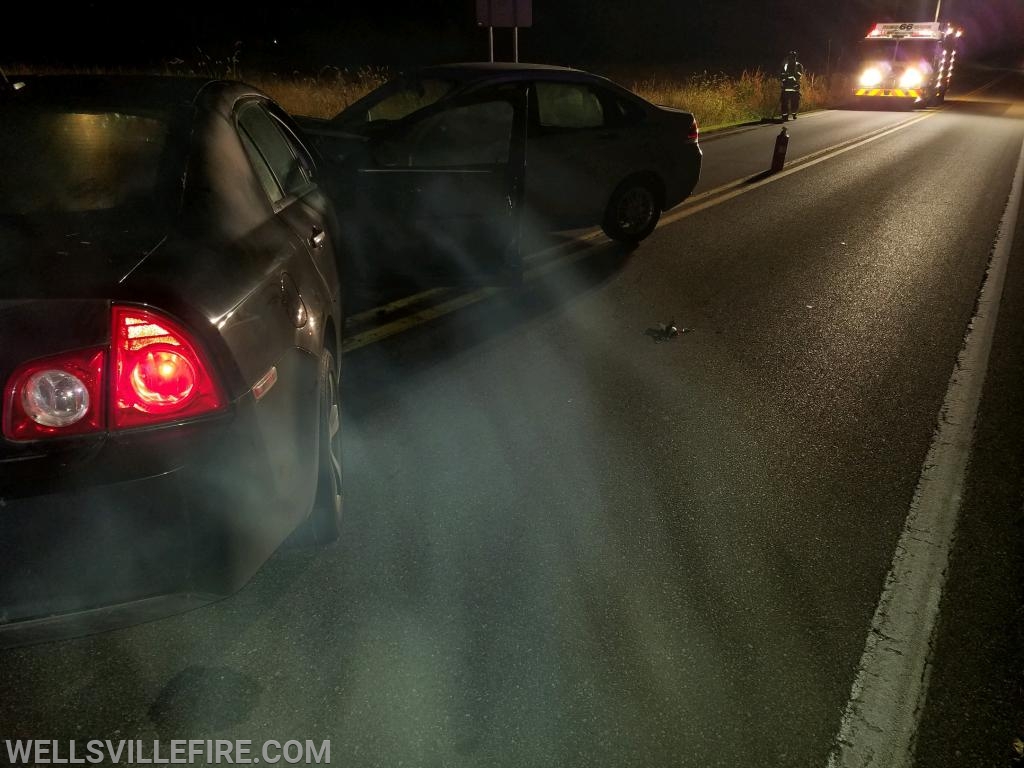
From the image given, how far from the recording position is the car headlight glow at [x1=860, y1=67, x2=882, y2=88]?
26250 millimetres

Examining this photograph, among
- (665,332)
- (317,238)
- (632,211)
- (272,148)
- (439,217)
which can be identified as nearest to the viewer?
(317,238)

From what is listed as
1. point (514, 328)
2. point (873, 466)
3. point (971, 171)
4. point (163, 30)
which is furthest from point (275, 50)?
point (873, 466)

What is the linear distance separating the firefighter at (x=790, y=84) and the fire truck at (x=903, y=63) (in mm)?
7053

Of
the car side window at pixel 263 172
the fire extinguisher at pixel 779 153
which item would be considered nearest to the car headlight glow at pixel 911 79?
the fire extinguisher at pixel 779 153

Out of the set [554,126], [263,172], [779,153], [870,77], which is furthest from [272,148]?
[870,77]

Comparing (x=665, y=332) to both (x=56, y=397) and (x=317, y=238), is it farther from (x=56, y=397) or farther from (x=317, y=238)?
(x=56, y=397)

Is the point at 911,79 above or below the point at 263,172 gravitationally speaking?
above

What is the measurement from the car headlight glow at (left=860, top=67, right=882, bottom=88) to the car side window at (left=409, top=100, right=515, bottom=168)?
24839mm

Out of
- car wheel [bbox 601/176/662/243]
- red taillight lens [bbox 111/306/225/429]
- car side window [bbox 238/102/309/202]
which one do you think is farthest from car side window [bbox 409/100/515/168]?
red taillight lens [bbox 111/306/225/429]

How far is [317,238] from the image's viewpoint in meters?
3.31

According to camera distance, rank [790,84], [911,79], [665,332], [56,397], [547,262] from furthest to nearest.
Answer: [911,79] < [790,84] < [547,262] < [665,332] < [56,397]

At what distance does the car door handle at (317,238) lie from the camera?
3212mm

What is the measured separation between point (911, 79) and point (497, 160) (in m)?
25.8

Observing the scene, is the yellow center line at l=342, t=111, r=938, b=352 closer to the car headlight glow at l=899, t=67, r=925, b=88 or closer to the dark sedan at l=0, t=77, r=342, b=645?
the dark sedan at l=0, t=77, r=342, b=645
